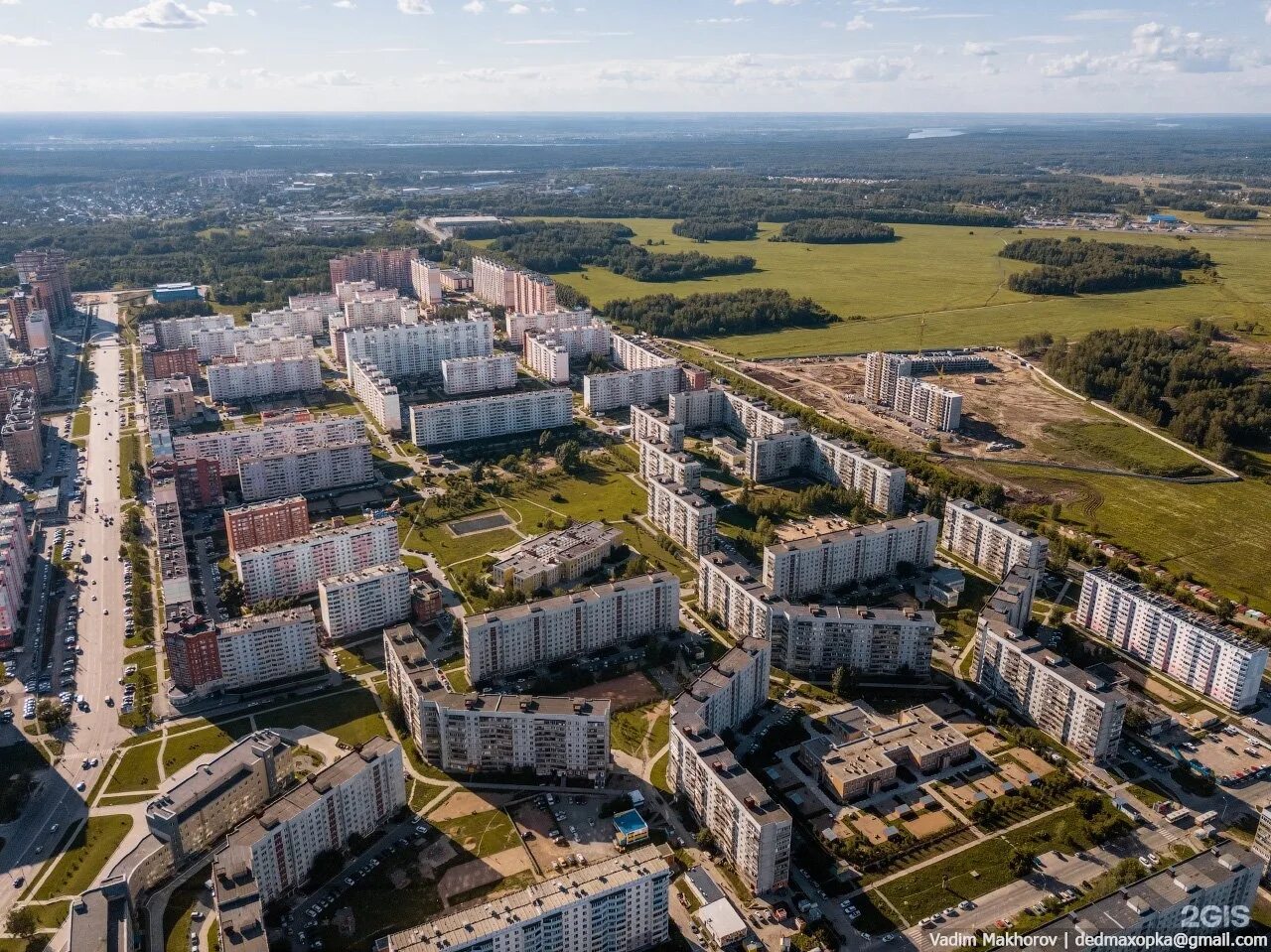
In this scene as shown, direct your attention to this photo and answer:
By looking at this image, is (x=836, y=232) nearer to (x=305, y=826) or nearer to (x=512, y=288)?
(x=512, y=288)

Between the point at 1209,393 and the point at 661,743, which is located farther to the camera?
the point at 1209,393

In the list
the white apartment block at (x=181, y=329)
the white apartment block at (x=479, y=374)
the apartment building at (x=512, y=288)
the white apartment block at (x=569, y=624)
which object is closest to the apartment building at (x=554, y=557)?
the white apartment block at (x=569, y=624)

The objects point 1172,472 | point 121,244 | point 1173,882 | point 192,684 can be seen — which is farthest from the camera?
point 121,244

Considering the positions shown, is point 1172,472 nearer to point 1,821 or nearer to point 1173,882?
point 1173,882

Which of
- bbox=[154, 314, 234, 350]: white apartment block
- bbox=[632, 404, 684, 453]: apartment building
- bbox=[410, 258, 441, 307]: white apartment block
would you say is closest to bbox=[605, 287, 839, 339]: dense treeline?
bbox=[410, 258, 441, 307]: white apartment block

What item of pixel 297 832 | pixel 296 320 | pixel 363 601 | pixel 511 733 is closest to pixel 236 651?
pixel 363 601

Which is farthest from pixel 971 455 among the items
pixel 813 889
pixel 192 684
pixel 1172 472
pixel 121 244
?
pixel 121 244

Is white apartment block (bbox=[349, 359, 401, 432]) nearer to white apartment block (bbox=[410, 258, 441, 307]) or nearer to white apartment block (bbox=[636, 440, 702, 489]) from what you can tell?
white apartment block (bbox=[636, 440, 702, 489])

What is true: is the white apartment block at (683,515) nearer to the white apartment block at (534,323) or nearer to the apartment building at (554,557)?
the apartment building at (554,557)
